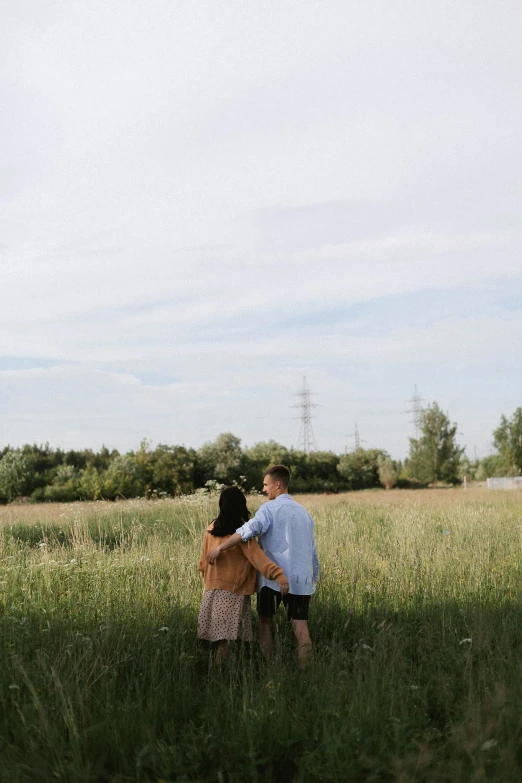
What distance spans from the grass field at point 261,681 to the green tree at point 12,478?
31820 millimetres

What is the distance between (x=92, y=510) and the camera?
14.9 meters

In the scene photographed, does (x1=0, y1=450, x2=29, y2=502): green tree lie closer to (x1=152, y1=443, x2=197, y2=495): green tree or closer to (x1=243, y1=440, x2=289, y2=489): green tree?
(x1=152, y1=443, x2=197, y2=495): green tree

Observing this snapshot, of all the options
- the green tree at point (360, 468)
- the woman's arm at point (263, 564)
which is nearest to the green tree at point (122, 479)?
the green tree at point (360, 468)

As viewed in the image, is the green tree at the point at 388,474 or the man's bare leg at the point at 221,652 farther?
the green tree at the point at 388,474

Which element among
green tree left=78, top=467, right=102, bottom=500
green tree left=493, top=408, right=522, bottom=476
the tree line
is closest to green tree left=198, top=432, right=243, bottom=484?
the tree line

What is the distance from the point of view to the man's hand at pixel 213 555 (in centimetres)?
493

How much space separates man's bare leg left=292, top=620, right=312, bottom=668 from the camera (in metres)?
4.66

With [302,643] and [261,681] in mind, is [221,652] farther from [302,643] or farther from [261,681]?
[261,681]

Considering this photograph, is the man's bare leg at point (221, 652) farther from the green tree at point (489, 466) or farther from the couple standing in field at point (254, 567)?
the green tree at point (489, 466)

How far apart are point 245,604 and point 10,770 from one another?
223cm

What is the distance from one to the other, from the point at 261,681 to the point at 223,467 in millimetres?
41019

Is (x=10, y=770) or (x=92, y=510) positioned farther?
(x=92, y=510)

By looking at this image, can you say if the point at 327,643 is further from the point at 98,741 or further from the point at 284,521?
the point at 98,741

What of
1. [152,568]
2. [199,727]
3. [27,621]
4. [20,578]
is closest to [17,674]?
[27,621]
